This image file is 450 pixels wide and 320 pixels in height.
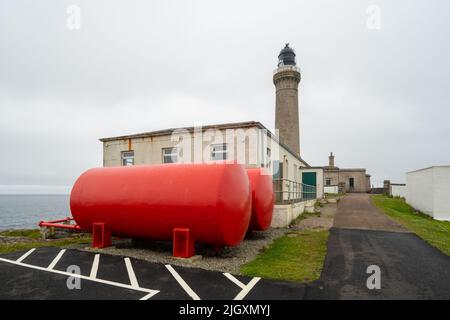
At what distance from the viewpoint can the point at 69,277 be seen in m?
6.52

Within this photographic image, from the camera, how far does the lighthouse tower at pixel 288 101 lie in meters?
33.4

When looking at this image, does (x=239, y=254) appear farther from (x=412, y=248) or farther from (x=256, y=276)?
(x=412, y=248)

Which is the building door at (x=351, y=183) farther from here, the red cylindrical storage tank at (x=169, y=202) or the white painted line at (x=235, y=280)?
the white painted line at (x=235, y=280)

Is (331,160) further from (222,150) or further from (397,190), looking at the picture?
(222,150)

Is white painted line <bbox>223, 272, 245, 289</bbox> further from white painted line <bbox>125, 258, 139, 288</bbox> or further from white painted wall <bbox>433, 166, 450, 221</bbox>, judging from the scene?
white painted wall <bbox>433, 166, 450, 221</bbox>

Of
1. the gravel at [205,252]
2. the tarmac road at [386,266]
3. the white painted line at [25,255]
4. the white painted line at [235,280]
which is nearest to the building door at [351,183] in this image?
the tarmac road at [386,266]

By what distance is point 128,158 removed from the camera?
18.6m

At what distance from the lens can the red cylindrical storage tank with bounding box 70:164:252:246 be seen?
25.4 feet

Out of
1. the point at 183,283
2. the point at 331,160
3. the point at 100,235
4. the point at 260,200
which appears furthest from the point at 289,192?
the point at 331,160

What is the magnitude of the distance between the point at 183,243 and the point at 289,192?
29.0 feet

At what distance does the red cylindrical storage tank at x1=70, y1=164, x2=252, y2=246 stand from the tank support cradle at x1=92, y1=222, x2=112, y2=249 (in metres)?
0.16

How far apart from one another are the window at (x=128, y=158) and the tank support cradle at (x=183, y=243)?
11.5 metres
